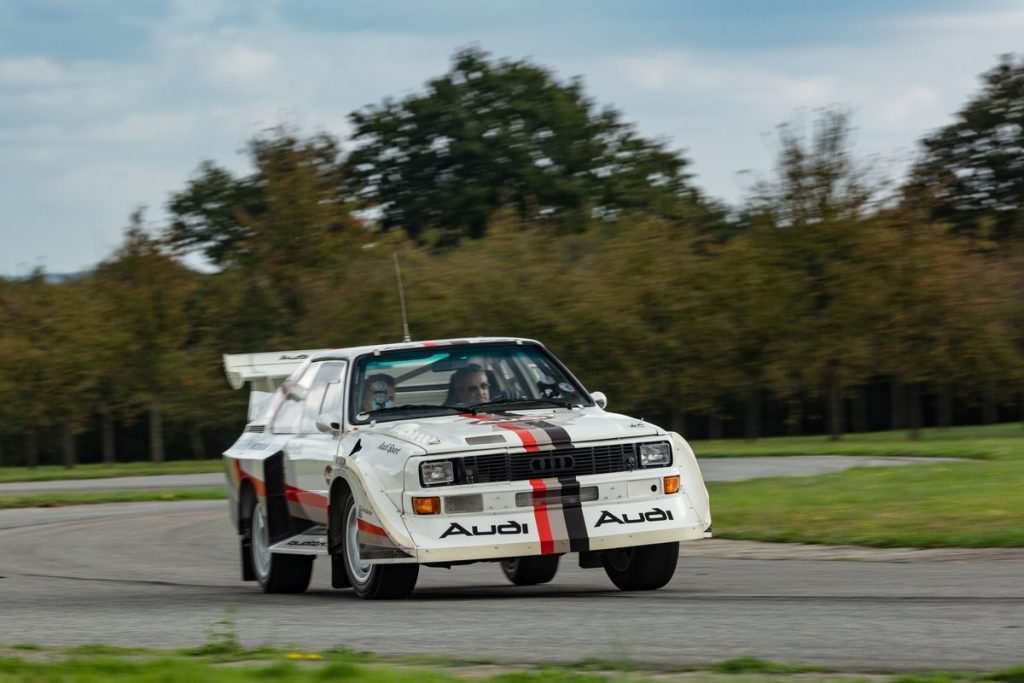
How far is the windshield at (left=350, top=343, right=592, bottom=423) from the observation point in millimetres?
11188

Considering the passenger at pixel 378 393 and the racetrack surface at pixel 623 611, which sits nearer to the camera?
the racetrack surface at pixel 623 611

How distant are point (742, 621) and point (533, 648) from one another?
1.24 metres

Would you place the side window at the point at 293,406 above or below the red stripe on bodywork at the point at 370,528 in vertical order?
above

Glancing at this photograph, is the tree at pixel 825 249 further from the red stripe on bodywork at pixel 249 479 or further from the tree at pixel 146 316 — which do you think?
the red stripe on bodywork at pixel 249 479

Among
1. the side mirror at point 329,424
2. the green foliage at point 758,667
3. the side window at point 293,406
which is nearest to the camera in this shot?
the green foliage at point 758,667

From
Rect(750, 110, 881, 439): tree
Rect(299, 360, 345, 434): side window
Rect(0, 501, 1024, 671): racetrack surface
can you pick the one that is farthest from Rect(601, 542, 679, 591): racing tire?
Rect(750, 110, 881, 439): tree

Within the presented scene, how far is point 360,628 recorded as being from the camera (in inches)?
348

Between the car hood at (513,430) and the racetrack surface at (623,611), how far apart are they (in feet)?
3.19

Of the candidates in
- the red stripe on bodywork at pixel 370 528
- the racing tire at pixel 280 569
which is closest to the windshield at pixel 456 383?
the red stripe on bodywork at pixel 370 528

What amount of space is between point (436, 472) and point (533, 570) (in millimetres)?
2709

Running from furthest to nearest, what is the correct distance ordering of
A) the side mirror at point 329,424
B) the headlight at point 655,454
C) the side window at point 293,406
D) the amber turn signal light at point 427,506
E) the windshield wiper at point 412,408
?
the side window at point 293,406 < the side mirror at point 329,424 < the windshield wiper at point 412,408 < the headlight at point 655,454 < the amber turn signal light at point 427,506

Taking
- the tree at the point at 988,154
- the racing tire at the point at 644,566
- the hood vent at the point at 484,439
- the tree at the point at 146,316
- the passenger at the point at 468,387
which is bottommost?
the racing tire at the point at 644,566

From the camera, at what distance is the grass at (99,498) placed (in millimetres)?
27859

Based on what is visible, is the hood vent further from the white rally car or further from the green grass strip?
the green grass strip
